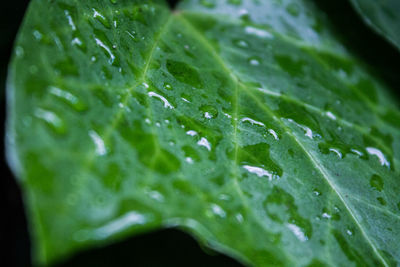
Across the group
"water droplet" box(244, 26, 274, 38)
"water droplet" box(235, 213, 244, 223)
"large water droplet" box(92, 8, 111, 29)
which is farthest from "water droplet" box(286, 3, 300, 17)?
"water droplet" box(235, 213, 244, 223)

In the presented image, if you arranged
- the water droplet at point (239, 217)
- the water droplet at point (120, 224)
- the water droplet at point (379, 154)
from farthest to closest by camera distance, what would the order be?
the water droplet at point (379, 154)
the water droplet at point (239, 217)
the water droplet at point (120, 224)

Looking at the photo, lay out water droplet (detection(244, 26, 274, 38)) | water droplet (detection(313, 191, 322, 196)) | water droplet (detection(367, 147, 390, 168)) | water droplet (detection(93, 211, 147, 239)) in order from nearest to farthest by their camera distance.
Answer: water droplet (detection(93, 211, 147, 239)), water droplet (detection(313, 191, 322, 196)), water droplet (detection(367, 147, 390, 168)), water droplet (detection(244, 26, 274, 38))

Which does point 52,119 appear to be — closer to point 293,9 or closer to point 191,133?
point 191,133

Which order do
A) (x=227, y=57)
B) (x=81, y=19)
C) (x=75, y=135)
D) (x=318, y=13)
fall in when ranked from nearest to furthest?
(x=75, y=135)
(x=81, y=19)
(x=227, y=57)
(x=318, y=13)

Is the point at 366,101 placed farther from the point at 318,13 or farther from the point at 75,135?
the point at 75,135

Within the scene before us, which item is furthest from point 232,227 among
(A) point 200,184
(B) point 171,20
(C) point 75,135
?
(B) point 171,20

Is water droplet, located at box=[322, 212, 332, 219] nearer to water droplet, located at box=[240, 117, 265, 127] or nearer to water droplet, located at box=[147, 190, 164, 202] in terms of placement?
water droplet, located at box=[240, 117, 265, 127]

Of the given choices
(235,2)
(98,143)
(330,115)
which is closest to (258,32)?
(235,2)

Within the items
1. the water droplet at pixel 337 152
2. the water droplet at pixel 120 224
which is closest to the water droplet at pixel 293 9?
the water droplet at pixel 337 152

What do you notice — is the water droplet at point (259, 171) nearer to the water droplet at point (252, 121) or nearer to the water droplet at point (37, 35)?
the water droplet at point (252, 121)
